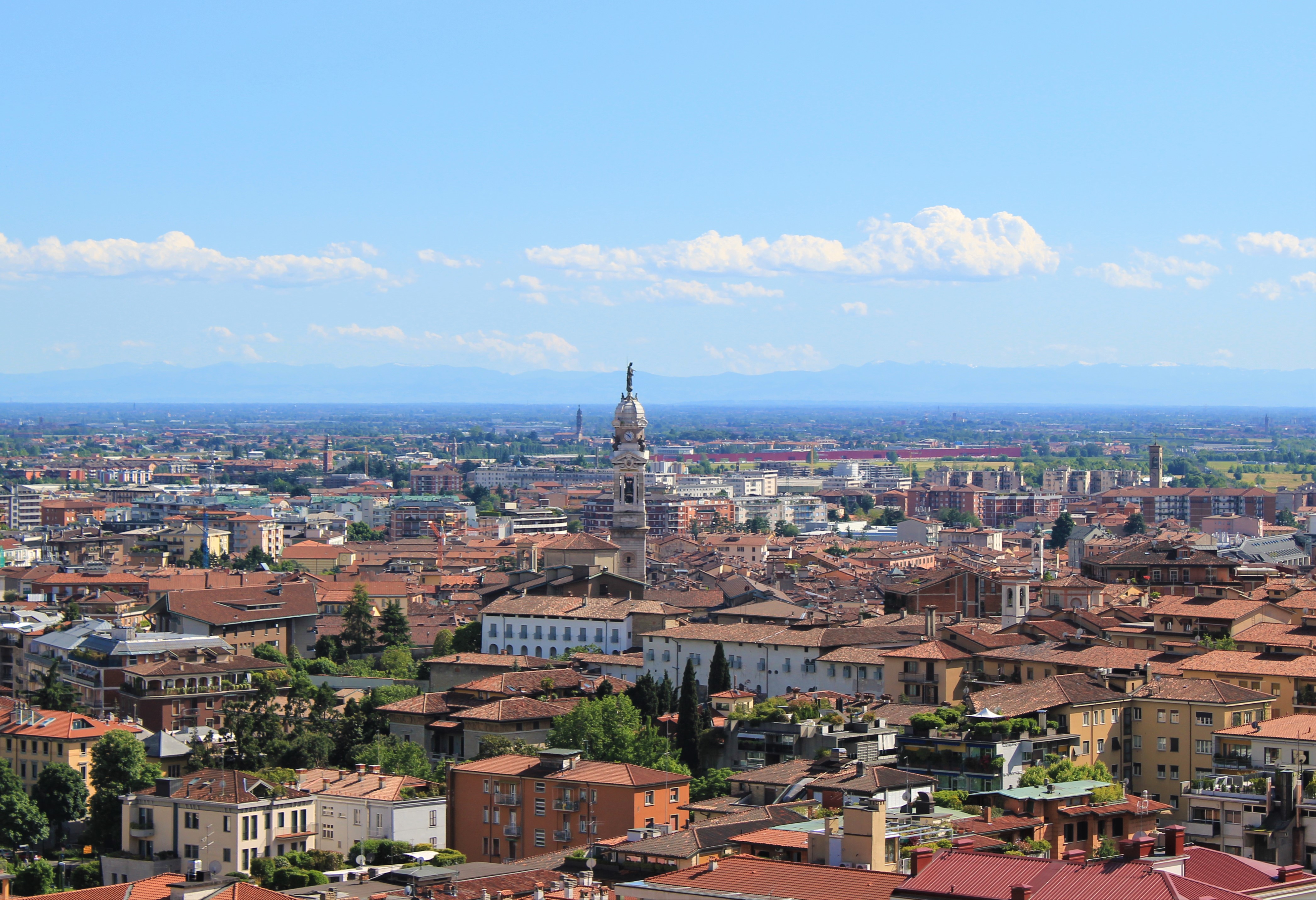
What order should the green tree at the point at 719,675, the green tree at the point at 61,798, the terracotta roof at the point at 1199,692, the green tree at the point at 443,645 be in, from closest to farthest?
the terracotta roof at the point at 1199,692 → the green tree at the point at 61,798 → the green tree at the point at 719,675 → the green tree at the point at 443,645

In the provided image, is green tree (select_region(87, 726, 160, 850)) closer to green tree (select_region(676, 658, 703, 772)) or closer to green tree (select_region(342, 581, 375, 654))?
green tree (select_region(676, 658, 703, 772))

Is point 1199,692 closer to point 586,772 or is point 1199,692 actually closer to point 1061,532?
point 586,772

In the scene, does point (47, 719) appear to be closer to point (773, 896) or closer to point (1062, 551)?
point (773, 896)

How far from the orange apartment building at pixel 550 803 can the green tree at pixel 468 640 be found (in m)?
20.9

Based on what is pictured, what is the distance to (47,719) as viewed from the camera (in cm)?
4762

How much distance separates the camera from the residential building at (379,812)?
121 ft

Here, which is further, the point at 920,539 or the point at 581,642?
the point at 920,539

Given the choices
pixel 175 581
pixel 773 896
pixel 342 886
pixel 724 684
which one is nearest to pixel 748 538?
pixel 175 581

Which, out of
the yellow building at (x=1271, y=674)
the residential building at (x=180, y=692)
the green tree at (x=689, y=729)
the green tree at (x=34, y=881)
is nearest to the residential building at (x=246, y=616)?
the residential building at (x=180, y=692)

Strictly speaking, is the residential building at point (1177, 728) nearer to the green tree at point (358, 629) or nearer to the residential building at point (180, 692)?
the residential building at point (180, 692)

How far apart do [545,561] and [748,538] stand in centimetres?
5067

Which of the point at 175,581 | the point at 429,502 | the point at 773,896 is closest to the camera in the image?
the point at 773,896

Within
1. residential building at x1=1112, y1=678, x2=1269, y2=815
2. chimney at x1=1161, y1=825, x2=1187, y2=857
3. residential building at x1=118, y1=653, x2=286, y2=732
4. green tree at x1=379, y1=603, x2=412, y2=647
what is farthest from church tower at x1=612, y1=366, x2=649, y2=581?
chimney at x1=1161, y1=825, x2=1187, y2=857

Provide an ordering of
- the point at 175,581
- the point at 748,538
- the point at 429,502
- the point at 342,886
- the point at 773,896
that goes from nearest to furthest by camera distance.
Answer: the point at 773,896 < the point at 342,886 < the point at 175,581 < the point at 748,538 < the point at 429,502
